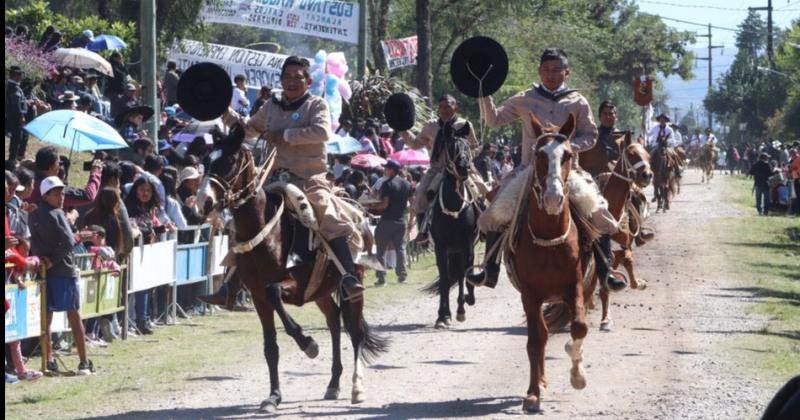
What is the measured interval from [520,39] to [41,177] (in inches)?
1545

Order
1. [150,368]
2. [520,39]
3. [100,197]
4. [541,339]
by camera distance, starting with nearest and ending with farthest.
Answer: [541,339]
[150,368]
[100,197]
[520,39]

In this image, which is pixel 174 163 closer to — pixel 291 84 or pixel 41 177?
pixel 41 177

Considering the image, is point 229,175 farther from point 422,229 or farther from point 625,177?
point 625,177

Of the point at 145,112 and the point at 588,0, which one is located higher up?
the point at 588,0

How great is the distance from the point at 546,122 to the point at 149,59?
8.75 metres

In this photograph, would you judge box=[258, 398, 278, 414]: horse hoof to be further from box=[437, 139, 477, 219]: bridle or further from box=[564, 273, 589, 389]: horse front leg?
box=[437, 139, 477, 219]: bridle

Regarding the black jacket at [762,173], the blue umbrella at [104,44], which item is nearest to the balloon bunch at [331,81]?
the blue umbrella at [104,44]

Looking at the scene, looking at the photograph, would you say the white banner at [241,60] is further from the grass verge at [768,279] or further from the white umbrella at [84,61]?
the grass verge at [768,279]

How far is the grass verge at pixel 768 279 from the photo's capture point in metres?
14.4

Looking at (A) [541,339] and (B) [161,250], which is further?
(B) [161,250]

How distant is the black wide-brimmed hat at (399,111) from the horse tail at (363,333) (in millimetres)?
3954

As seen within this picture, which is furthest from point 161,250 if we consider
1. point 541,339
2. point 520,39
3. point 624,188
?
point 520,39

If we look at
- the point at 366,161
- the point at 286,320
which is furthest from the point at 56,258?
the point at 366,161

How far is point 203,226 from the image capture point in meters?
19.1
